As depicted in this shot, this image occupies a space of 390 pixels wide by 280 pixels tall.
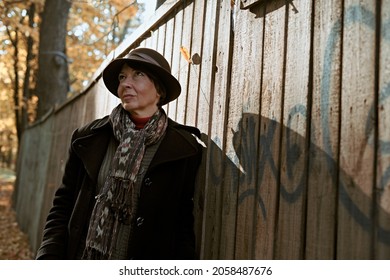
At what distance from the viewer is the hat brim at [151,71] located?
250cm

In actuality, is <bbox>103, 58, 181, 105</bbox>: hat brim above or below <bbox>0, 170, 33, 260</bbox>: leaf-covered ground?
above

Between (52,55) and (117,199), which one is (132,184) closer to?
(117,199)

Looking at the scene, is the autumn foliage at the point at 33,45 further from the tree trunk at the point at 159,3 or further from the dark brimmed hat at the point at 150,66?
the dark brimmed hat at the point at 150,66

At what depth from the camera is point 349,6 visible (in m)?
1.53

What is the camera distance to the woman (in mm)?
2268

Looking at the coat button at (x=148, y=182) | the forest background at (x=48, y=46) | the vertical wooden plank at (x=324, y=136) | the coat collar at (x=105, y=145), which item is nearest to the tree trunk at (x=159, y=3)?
the coat collar at (x=105, y=145)

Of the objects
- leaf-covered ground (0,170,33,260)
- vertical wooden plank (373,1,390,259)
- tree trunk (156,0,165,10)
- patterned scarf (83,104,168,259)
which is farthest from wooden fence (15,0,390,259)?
leaf-covered ground (0,170,33,260)

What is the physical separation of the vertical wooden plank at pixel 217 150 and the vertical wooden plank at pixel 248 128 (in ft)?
0.43

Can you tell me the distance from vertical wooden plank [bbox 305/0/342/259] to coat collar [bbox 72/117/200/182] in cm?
91

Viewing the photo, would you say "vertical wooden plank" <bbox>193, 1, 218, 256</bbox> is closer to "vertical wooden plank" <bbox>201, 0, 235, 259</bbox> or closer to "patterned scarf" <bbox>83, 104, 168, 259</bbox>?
"vertical wooden plank" <bbox>201, 0, 235, 259</bbox>

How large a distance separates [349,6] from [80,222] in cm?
185

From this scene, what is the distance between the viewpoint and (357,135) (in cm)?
143

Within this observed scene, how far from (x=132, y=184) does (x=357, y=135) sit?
129cm
